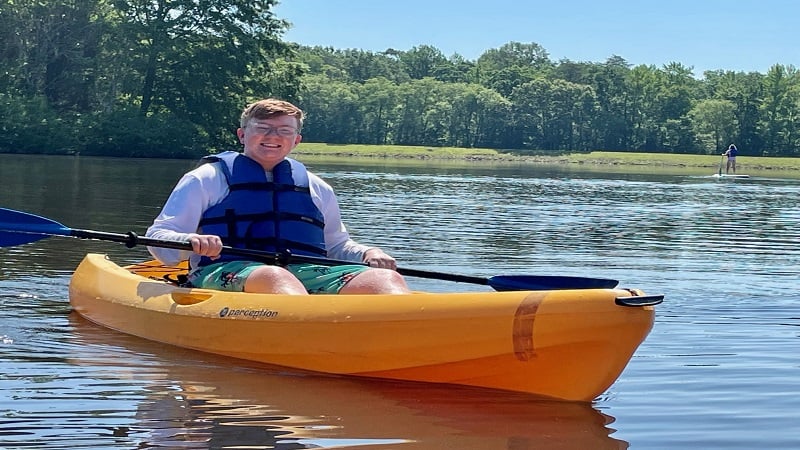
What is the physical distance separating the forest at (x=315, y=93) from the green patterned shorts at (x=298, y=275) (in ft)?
129

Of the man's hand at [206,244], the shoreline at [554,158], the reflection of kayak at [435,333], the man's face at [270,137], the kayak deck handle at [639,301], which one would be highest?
the man's face at [270,137]

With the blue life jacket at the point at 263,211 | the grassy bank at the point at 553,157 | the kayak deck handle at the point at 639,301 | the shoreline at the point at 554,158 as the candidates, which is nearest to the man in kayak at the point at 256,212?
the blue life jacket at the point at 263,211

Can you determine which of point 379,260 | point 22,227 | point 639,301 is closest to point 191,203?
point 379,260

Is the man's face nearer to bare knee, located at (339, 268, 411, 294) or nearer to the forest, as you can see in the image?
bare knee, located at (339, 268, 411, 294)

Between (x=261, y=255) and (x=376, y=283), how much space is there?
0.70m

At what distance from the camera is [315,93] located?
97.4m

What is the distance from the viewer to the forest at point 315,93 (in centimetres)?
4634

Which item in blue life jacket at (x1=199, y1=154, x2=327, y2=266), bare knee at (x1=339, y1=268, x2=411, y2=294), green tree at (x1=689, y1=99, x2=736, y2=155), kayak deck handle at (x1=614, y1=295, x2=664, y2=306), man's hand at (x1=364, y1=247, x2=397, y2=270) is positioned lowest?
bare knee at (x1=339, y1=268, x2=411, y2=294)

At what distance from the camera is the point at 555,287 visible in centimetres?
567

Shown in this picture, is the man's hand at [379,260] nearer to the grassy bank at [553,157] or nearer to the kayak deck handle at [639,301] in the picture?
the kayak deck handle at [639,301]

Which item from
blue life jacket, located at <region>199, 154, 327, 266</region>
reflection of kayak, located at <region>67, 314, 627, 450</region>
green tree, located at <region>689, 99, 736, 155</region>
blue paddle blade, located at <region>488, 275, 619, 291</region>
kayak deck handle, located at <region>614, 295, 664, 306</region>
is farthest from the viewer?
green tree, located at <region>689, 99, 736, 155</region>

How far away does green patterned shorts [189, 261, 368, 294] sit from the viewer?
6.10m

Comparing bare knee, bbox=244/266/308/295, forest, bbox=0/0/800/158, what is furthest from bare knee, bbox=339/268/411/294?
forest, bbox=0/0/800/158

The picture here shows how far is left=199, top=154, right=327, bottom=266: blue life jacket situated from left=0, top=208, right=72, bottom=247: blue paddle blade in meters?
1.23
